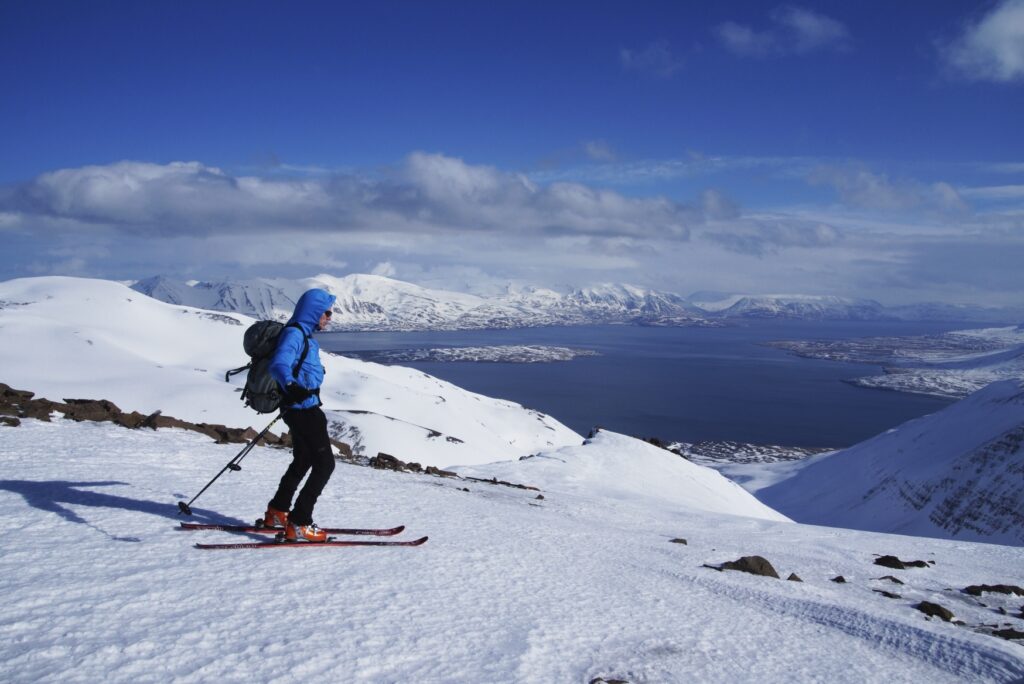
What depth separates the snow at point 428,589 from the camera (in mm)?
4375

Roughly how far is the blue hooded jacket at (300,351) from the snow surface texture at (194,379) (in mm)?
29046

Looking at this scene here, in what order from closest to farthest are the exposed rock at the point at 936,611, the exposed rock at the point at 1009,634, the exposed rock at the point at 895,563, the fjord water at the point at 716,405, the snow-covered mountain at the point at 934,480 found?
the exposed rock at the point at 1009,634 → the exposed rock at the point at 936,611 → the exposed rock at the point at 895,563 → the snow-covered mountain at the point at 934,480 → the fjord water at the point at 716,405

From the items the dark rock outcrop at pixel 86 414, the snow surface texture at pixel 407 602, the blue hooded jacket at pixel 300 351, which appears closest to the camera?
the snow surface texture at pixel 407 602

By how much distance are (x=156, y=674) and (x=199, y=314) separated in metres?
171

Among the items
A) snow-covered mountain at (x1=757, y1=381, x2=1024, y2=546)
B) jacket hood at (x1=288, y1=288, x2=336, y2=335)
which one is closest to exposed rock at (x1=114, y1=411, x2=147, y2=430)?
jacket hood at (x1=288, y1=288, x2=336, y2=335)

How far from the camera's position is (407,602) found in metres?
5.49

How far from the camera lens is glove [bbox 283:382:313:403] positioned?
22.2 feet

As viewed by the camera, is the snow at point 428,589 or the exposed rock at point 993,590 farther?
the exposed rock at point 993,590

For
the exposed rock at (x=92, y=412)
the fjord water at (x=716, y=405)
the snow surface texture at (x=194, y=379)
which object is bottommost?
the fjord water at (x=716, y=405)

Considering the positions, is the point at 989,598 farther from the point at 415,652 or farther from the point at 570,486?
the point at 570,486

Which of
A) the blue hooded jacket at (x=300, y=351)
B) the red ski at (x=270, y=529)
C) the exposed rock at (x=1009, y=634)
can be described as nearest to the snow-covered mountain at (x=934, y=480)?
the exposed rock at (x=1009, y=634)

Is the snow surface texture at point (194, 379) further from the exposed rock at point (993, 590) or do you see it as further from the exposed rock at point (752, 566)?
the exposed rock at point (993, 590)

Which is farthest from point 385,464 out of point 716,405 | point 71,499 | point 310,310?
point 716,405

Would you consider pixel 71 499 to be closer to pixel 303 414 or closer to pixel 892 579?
pixel 303 414
